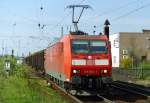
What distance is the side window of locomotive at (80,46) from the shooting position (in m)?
23.0

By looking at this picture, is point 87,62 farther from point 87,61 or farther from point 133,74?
point 133,74

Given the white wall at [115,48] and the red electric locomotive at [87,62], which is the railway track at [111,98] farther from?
the white wall at [115,48]

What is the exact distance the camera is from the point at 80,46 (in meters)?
23.2

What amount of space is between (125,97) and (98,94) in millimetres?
1346

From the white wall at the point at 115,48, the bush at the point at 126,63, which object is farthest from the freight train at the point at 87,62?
the white wall at the point at 115,48

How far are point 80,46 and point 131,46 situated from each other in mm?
61811

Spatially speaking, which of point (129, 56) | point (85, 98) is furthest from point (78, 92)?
point (129, 56)

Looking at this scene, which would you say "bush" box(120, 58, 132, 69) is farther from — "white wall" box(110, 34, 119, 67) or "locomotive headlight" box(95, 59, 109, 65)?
"locomotive headlight" box(95, 59, 109, 65)

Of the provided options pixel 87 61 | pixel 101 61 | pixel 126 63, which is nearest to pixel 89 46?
pixel 87 61

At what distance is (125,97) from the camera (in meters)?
23.6

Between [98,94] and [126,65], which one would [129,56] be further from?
[98,94]

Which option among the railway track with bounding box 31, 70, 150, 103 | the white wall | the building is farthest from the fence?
the white wall

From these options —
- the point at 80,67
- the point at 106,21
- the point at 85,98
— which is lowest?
the point at 85,98

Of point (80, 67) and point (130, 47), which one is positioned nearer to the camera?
point (80, 67)
